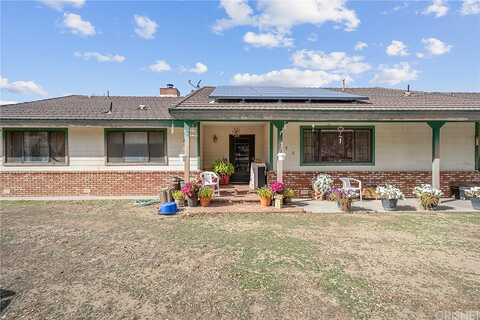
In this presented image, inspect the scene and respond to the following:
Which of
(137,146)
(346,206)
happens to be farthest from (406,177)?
(137,146)

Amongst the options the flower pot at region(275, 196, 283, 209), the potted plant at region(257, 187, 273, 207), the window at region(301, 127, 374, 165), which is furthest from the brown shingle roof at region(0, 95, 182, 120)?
the window at region(301, 127, 374, 165)

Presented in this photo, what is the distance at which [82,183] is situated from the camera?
1061cm

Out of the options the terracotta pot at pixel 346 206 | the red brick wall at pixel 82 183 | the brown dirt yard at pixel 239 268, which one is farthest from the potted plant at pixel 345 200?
the red brick wall at pixel 82 183

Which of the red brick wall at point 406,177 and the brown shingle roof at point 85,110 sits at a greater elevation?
the brown shingle roof at point 85,110

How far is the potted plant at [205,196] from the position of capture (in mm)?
8539

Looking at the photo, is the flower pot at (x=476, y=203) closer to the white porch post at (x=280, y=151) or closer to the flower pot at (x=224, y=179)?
the white porch post at (x=280, y=151)

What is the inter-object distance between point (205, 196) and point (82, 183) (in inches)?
210

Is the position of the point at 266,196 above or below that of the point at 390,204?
above

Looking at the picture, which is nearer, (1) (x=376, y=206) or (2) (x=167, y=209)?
(2) (x=167, y=209)

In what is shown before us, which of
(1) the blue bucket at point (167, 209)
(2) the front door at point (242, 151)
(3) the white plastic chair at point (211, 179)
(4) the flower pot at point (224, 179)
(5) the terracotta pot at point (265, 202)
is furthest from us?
(2) the front door at point (242, 151)

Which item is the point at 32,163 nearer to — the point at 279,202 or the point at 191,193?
the point at 191,193

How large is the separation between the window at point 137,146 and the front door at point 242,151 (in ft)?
10.9

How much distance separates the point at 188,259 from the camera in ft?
15.7

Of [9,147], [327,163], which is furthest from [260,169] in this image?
[9,147]
